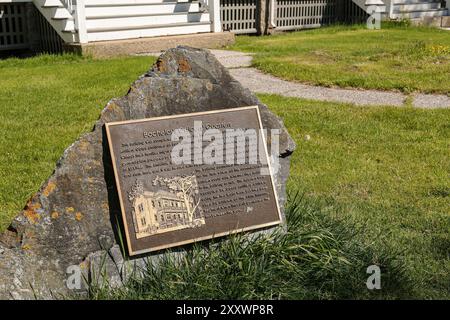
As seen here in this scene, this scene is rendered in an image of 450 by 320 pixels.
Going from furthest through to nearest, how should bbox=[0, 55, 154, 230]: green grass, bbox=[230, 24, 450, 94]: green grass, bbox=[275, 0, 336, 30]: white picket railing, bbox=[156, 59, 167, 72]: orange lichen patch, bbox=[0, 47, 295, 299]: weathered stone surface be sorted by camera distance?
1. bbox=[275, 0, 336, 30]: white picket railing
2. bbox=[230, 24, 450, 94]: green grass
3. bbox=[0, 55, 154, 230]: green grass
4. bbox=[156, 59, 167, 72]: orange lichen patch
5. bbox=[0, 47, 295, 299]: weathered stone surface

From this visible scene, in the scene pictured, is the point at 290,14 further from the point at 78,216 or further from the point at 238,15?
the point at 78,216

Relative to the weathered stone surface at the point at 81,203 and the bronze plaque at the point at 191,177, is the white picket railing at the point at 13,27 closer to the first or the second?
the weathered stone surface at the point at 81,203

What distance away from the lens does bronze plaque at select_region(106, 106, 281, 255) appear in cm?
378

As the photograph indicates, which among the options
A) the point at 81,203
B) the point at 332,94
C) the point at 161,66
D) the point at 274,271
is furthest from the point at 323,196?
the point at 332,94

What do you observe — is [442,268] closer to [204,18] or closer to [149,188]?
[149,188]

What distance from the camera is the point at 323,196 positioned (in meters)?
5.24

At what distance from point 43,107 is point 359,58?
6583mm

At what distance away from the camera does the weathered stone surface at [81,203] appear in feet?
11.7

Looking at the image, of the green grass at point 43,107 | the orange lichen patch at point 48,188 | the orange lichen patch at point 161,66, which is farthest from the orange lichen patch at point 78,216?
the green grass at point 43,107

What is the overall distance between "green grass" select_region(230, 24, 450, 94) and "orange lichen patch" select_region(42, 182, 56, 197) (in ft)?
22.6

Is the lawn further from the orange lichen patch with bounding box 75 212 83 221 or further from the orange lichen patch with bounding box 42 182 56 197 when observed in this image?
the orange lichen patch with bounding box 42 182 56 197

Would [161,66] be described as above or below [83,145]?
above

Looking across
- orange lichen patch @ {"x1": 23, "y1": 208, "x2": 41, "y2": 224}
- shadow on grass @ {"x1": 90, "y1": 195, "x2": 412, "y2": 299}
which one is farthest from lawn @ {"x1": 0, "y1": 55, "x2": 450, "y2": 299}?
orange lichen patch @ {"x1": 23, "y1": 208, "x2": 41, "y2": 224}

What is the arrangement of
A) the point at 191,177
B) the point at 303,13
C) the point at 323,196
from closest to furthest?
1. the point at 191,177
2. the point at 323,196
3. the point at 303,13
